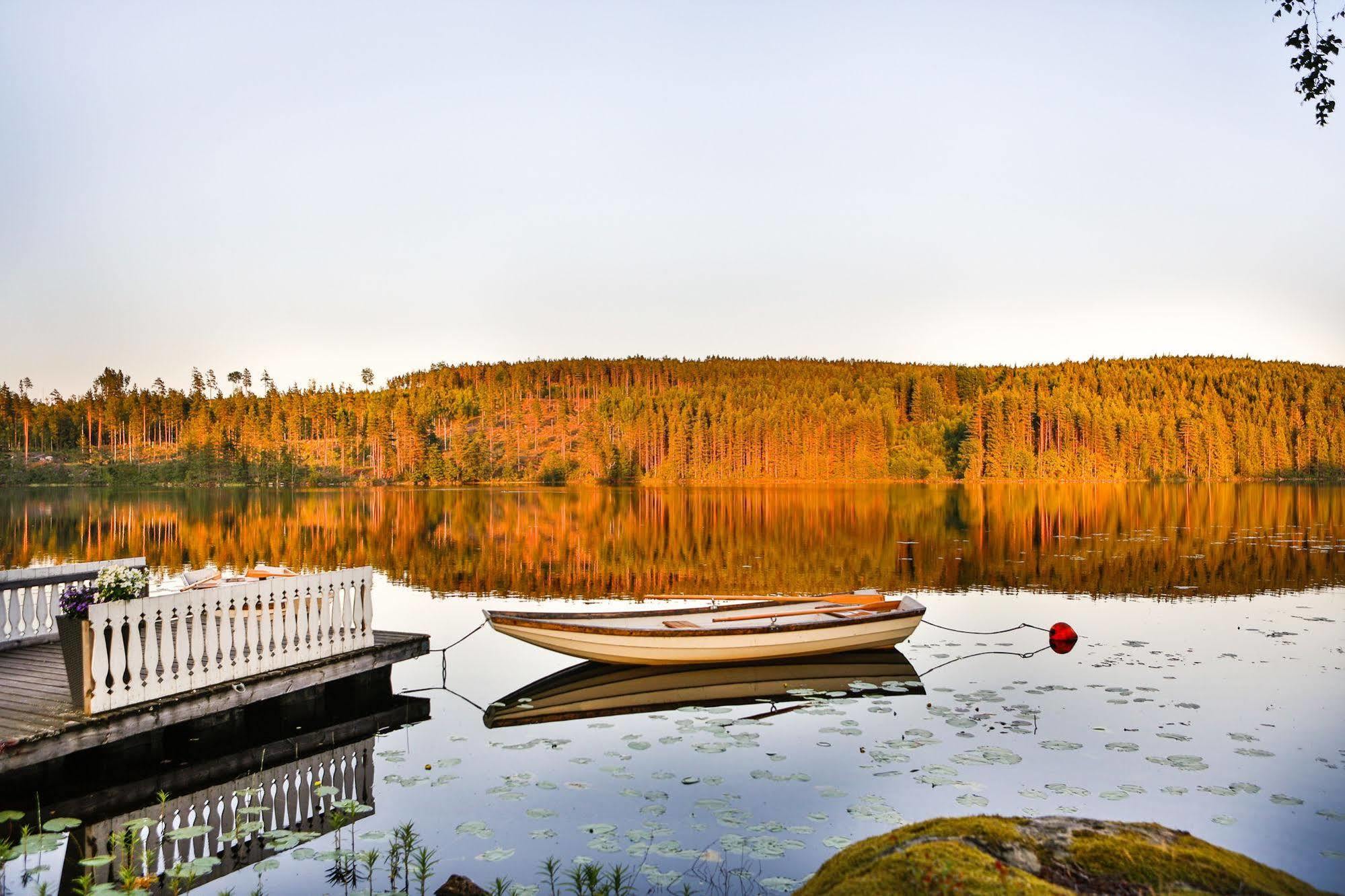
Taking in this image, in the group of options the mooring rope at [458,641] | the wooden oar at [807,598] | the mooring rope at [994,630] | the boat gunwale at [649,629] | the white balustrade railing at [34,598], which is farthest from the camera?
the mooring rope at [994,630]

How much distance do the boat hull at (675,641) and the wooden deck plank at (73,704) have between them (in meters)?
2.49

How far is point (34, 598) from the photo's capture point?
14.4 metres

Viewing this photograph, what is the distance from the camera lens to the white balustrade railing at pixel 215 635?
994 cm

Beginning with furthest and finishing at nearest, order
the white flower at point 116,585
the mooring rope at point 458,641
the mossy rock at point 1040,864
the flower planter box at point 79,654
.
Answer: the mooring rope at point 458,641, the white flower at point 116,585, the flower planter box at point 79,654, the mossy rock at point 1040,864

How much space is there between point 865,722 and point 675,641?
392cm

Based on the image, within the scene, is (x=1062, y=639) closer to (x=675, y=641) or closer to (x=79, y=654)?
(x=675, y=641)

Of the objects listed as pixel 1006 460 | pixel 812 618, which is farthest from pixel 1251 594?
pixel 1006 460

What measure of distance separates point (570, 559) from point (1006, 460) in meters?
131

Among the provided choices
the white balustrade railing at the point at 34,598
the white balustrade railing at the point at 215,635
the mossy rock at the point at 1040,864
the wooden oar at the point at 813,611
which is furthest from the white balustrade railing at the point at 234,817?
the wooden oar at the point at 813,611

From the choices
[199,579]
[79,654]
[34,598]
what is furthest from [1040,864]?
[199,579]

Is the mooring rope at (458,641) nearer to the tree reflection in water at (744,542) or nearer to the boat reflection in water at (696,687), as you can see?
the boat reflection in water at (696,687)

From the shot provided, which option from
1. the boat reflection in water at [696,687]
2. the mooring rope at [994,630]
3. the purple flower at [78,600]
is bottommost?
the mooring rope at [994,630]

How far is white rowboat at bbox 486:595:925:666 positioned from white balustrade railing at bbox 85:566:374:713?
3088 mm

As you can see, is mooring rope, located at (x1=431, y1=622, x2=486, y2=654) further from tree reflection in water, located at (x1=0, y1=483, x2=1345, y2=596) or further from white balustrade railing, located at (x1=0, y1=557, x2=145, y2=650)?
tree reflection in water, located at (x1=0, y1=483, x2=1345, y2=596)
